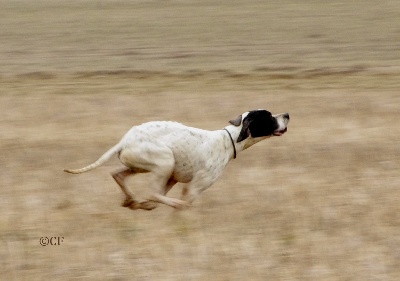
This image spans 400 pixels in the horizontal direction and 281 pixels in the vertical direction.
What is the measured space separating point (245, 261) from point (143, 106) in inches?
291

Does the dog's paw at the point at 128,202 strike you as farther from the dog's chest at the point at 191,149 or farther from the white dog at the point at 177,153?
the dog's chest at the point at 191,149

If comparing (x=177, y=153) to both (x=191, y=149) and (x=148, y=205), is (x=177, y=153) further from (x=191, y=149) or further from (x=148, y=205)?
(x=148, y=205)

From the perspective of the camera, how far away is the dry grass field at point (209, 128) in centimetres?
705

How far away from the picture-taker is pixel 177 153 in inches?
329

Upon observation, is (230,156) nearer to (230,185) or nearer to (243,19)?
(230,185)

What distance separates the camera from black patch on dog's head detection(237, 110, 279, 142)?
873 centimetres

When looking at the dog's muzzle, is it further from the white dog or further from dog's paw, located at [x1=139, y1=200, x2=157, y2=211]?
dog's paw, located at [x1=139, y1=200, x2=157, y2=211]

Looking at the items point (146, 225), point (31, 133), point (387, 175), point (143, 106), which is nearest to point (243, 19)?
point (143, 106)

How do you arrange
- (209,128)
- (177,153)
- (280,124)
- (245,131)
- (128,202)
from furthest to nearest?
(209,128), (280,124), (245,131), (128,202), (177,153)

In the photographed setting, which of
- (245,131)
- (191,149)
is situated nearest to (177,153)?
(191,149)

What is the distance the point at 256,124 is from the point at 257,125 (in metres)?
0.01

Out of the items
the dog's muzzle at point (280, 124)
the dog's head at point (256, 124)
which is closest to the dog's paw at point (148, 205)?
the dog's head at point (256, 124)

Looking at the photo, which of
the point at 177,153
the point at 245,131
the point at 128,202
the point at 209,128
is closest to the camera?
the point at 177,153

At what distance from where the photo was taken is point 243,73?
677 inches
